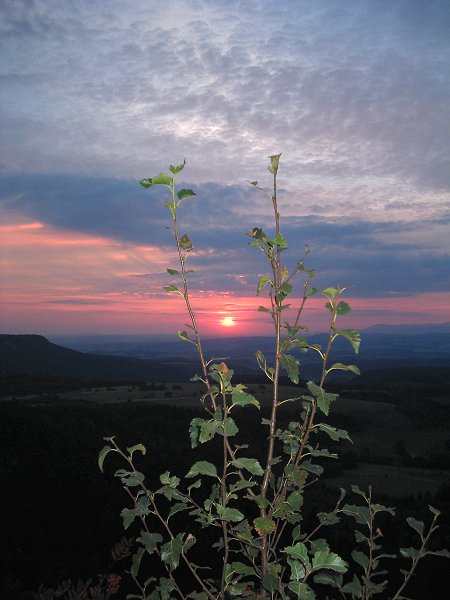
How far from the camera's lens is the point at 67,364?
72188 millimetres

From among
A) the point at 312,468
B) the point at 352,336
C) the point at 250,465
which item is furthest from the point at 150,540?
the point at 352,336

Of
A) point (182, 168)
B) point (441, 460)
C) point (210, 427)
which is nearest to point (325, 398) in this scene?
point (210, 427)

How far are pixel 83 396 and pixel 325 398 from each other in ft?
106

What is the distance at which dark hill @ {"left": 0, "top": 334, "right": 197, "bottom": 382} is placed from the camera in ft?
225

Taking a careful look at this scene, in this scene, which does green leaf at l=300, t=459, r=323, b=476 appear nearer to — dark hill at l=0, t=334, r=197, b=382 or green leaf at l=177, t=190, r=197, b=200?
green leaf at l=177, t=190, r=197, b=200

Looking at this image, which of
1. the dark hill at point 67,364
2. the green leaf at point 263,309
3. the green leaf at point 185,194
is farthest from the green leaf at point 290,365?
the dark hill at point 67,364

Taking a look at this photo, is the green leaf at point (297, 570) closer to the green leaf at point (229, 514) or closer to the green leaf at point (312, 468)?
the green leaf at point (229, 514)

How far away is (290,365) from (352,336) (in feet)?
1.05

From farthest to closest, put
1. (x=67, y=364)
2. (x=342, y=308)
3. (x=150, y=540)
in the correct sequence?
1. (x=67, y=364)
2. (x=150, y=540)
3. (x=342, y=308)

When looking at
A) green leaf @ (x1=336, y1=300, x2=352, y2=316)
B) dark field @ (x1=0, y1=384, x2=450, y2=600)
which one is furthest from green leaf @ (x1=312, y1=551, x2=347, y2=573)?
dark field @ (x1=0, y1=384, x2=450, y2=600)

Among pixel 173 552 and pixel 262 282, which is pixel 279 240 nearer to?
pixel 262 282

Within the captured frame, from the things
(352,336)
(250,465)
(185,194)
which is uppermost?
(185,194)

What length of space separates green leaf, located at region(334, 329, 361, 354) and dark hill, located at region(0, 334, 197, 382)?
2562 inches

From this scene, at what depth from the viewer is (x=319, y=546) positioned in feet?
7.07
